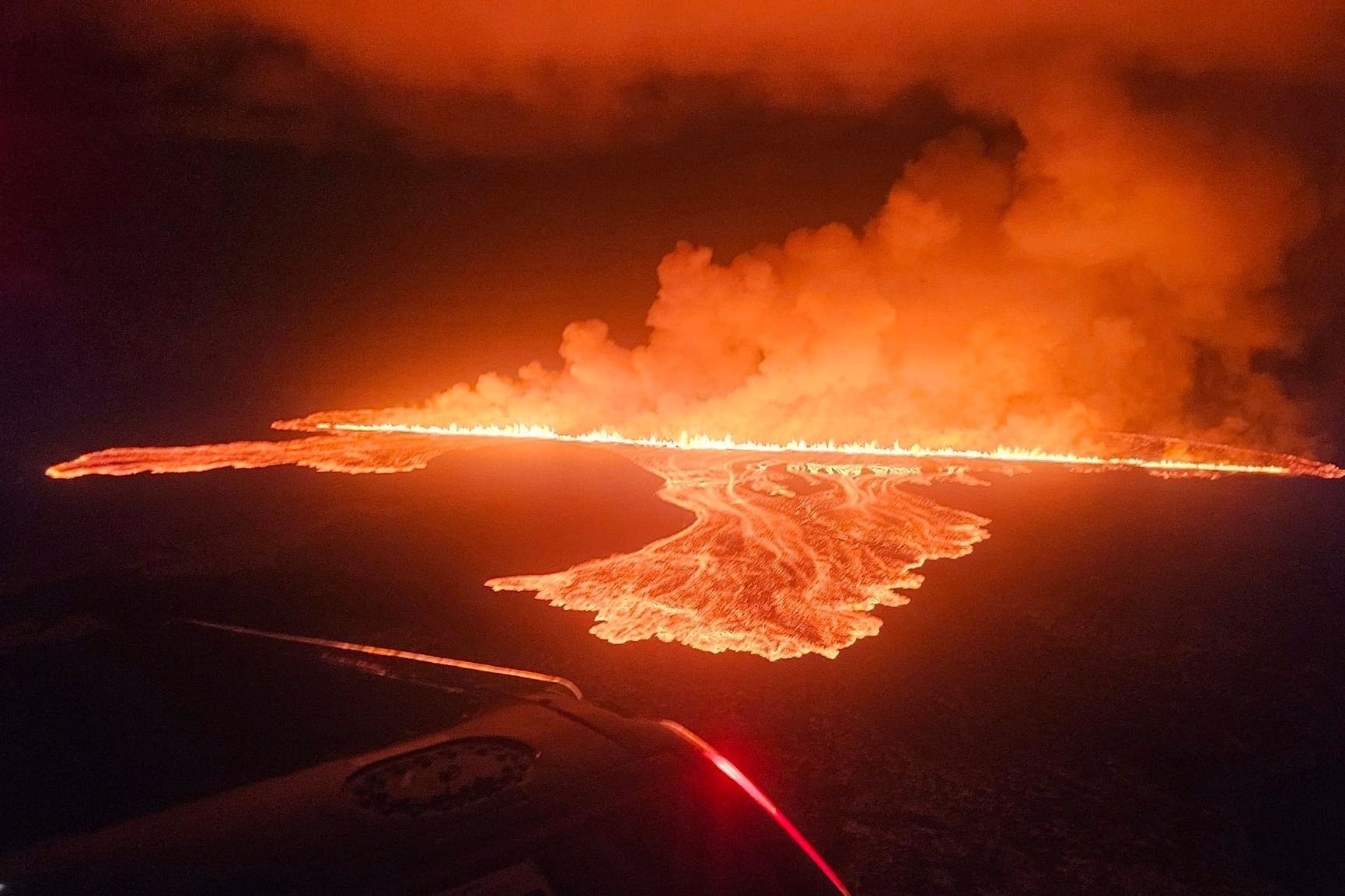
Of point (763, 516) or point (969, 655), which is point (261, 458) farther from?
point (969, 655)

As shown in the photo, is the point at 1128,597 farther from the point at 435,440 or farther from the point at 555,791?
the point at 435,440

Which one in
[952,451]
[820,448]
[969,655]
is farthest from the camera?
[820,448]

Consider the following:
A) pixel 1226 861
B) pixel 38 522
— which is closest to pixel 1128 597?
pixel 1226 861

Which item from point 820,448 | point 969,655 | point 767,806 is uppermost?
point 820,448

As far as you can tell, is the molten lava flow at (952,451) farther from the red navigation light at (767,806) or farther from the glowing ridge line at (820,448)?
the red navigation light at (767,806)

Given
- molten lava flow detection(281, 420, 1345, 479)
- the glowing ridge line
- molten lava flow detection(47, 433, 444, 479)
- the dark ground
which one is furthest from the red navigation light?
the glowing ridge line

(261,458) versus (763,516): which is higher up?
(261,458)

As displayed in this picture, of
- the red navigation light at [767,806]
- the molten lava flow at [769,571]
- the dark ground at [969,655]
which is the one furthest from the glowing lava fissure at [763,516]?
the red navigation light at [767,806]

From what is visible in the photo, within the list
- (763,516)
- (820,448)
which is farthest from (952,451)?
(763,516)
